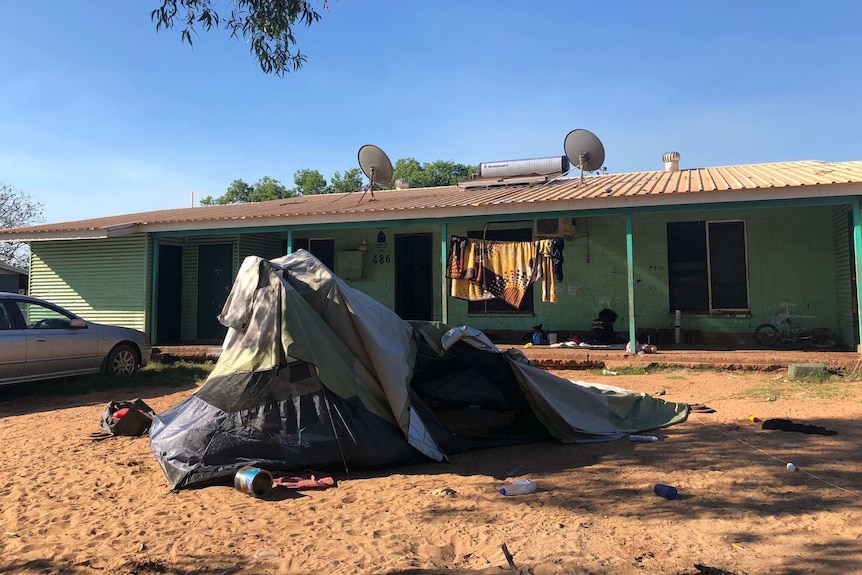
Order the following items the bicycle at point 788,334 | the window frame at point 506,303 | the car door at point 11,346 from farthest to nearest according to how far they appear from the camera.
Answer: the window frame at point 506,303, the bicycle at point 788,334, the car door at point 11,346

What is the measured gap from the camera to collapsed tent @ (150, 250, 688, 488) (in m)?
4.40

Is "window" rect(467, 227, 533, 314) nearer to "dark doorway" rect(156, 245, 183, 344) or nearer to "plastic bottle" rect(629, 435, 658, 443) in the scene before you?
"plastic bottle" rect(629, 435, 658, 443)

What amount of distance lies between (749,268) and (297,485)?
Answer: 33.5ft

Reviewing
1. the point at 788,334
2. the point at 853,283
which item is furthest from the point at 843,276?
the point at 788,334

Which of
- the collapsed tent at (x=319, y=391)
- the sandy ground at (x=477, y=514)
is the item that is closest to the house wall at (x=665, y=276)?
the sandy ground at (x=477, y=514)

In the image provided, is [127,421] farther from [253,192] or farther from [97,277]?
[253,192]

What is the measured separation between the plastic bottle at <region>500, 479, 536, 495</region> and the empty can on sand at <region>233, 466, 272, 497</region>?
1.67 meters

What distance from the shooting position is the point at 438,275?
43.8 ft

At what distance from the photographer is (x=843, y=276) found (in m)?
10.2

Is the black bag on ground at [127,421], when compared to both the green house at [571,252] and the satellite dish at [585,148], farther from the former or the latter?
the satellite dish at [585,148]

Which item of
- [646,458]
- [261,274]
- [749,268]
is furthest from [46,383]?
[749,268]

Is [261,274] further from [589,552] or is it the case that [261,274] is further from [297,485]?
[589,552]

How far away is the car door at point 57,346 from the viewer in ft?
26.1

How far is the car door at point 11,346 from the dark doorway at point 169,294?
5.96 m
